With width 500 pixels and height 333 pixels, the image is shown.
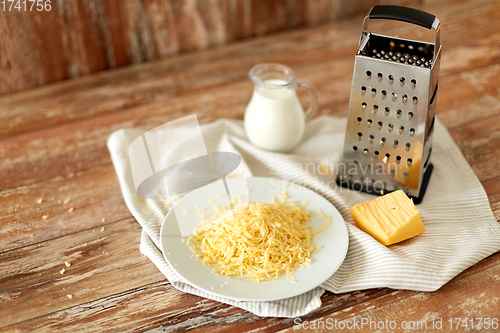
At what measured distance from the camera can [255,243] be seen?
0.96m

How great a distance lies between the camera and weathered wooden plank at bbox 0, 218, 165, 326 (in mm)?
938

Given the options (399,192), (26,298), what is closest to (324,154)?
(399,192)

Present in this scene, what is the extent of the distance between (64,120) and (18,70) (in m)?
0.31

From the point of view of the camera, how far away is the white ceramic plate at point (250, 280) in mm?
893

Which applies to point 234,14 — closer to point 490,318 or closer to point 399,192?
point 399,192

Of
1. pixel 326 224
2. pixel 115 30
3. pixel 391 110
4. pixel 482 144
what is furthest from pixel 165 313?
pixel 115 30

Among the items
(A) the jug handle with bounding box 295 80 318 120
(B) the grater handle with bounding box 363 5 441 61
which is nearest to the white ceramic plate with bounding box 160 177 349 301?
(A) the jug handle with bounding box 295 80 318 120

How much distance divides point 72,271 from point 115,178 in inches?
12.9

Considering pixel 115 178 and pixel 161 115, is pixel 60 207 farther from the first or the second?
pixel 161 115

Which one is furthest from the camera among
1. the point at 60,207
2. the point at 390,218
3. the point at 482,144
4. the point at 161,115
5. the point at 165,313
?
the point at 161,115

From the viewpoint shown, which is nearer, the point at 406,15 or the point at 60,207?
the point at 406,15

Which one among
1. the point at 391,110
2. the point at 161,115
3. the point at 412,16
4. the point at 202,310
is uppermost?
the point at 412,16

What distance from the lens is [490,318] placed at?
0.89 metres

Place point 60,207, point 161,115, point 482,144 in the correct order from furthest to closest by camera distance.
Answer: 1. point 161,115
2. point 482,144
3. point 60,207
